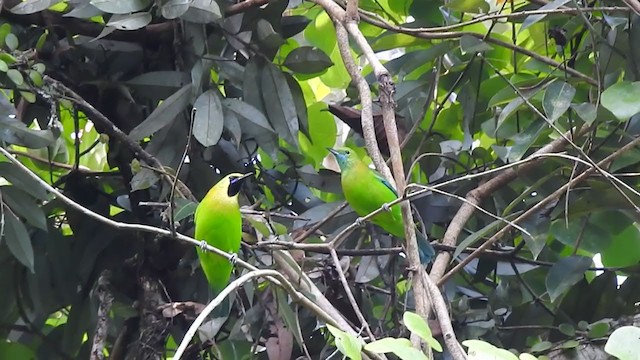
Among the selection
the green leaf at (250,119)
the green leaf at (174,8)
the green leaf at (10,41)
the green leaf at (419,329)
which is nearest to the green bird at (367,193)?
the green leaf at (250,119)

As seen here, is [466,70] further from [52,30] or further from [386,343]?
[386,343]

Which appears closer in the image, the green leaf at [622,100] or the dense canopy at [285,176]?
the green leaf at [622,100]

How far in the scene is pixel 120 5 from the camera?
7.19 feet

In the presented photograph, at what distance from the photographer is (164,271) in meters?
2.38

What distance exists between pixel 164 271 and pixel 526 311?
981 millimetres

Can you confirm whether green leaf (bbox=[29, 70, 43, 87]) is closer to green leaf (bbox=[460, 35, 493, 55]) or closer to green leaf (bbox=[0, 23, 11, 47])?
green leaf (bbox=[0, 23, 11, 47])

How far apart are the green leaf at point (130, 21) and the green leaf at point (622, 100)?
1099mm

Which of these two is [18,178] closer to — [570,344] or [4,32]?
[4,32]

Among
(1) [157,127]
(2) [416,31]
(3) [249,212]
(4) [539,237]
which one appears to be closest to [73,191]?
(1) [157,127]

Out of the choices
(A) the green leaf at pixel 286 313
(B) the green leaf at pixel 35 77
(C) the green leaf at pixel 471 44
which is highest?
(C) the green leaf at pixel 471 44

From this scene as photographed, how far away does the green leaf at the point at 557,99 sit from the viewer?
208 centimetres

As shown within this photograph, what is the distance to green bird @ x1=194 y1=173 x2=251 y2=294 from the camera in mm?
2135

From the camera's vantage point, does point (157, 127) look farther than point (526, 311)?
No

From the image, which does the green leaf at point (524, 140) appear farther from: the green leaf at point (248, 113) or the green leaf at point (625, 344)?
the green leaf at point (625, 344)
